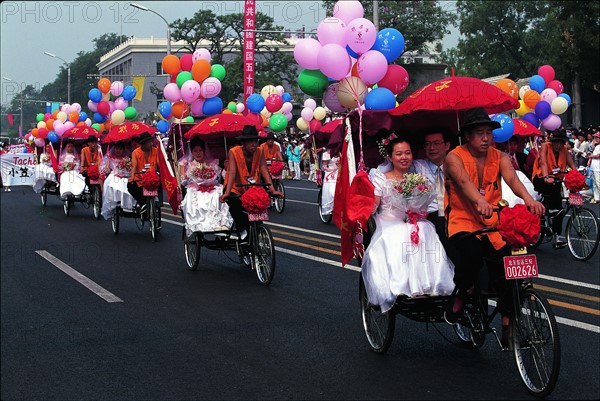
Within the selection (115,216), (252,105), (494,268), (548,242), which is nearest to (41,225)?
(115,216)

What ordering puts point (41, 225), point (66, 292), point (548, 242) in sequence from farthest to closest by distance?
1. point (41, 225)
2. point (548, 242)
3. point (66, 292)

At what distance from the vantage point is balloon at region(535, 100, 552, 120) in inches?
638

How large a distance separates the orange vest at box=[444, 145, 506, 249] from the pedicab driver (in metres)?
4.84

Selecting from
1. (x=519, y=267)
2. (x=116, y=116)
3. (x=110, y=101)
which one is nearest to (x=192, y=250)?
(x=519, y=267)

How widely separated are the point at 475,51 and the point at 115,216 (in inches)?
1800

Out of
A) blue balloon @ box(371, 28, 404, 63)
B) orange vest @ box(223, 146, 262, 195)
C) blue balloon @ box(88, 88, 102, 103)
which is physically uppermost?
blue balloon @ box(88, 88, 102, 103)

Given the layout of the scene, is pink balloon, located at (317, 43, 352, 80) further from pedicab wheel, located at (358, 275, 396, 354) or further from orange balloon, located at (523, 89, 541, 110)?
orange balloon, located at (523, 89, 541, 110)

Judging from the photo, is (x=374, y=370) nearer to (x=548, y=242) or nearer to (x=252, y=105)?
(x=548, y=242)

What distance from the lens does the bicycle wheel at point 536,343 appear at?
18.4 feet

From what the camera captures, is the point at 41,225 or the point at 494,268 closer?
the point at 494,268

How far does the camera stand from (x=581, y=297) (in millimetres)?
9531

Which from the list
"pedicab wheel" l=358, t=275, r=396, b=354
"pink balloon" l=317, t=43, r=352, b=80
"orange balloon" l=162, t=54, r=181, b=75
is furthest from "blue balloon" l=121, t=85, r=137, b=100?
"pedicab wheel" l=358, t=275, r=396, b=354

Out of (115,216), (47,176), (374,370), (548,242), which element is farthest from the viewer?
(47,176)

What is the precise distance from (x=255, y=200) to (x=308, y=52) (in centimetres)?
194
